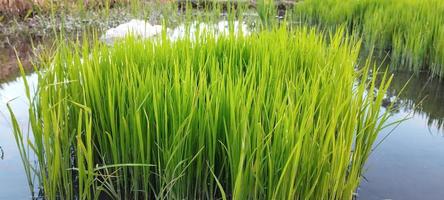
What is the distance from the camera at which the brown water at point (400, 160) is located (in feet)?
7.80

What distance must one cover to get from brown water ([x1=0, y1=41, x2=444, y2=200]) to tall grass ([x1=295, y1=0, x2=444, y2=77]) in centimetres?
87

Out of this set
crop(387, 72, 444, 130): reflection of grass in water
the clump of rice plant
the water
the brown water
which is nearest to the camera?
the clump of rice plant

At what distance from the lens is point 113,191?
1.97m

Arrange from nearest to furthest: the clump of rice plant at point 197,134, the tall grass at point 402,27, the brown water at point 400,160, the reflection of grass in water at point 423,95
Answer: the clump of rice plant at point 197,134 → the brown water at point 400,160 → the reflection of grass in water at point 423,95 → the tall grass at point 402,27

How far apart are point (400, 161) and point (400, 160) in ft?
0.05

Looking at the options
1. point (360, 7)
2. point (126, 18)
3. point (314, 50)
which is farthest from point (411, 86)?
point (126, 18)

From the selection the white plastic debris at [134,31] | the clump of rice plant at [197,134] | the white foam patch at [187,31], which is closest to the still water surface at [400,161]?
the clump of rice plant at [197,134]

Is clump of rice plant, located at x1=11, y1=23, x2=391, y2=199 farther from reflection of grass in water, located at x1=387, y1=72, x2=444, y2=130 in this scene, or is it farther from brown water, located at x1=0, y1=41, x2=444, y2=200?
reflection of grass in water, located at x1=387, y1=72, x2=444, y2=130

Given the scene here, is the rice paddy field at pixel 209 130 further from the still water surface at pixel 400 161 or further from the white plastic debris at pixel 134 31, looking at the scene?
the white plastic debris at pixel 134 31

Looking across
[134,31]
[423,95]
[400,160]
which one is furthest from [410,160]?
[134,31]

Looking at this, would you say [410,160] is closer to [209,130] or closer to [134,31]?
[209,130]

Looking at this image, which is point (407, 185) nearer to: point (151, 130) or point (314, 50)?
point (314, 50)

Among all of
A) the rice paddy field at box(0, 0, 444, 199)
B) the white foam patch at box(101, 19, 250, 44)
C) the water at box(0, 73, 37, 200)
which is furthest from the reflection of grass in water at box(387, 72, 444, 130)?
the water at box(0, 73, 37, 200)

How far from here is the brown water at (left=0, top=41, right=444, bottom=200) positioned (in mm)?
2379
